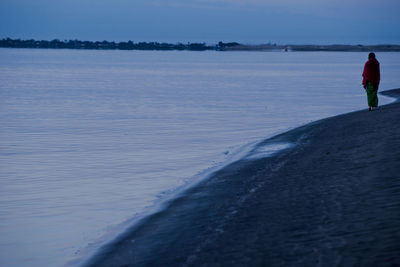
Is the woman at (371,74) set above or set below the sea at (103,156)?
above

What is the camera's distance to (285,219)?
24.3 ft

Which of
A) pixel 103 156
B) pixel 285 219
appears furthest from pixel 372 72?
pixel 285 219

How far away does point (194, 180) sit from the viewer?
1237 cm

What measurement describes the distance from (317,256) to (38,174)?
9.21 meters

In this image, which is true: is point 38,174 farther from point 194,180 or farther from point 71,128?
point 71,128

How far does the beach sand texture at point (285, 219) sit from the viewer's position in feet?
19.8

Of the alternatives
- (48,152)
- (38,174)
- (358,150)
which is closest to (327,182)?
(358,150)

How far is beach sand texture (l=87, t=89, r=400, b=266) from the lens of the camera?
604 centimetres

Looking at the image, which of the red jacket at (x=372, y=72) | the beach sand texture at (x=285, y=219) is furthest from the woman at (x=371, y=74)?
the beach sand texture at (x=285, y=219)

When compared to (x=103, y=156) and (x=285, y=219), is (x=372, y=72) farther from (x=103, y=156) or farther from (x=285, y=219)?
(x=285, y=219)

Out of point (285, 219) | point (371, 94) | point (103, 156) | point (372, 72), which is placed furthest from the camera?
point (371, 94)

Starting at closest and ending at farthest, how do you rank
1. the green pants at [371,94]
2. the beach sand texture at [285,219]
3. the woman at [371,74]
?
1. the beach sand texture at [285,219]
2. the woman at [371,74]
3. the green pants at [371,94]

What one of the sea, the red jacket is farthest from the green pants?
the sea

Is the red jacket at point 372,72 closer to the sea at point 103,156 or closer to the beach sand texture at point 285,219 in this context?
the sea at point 103,156
